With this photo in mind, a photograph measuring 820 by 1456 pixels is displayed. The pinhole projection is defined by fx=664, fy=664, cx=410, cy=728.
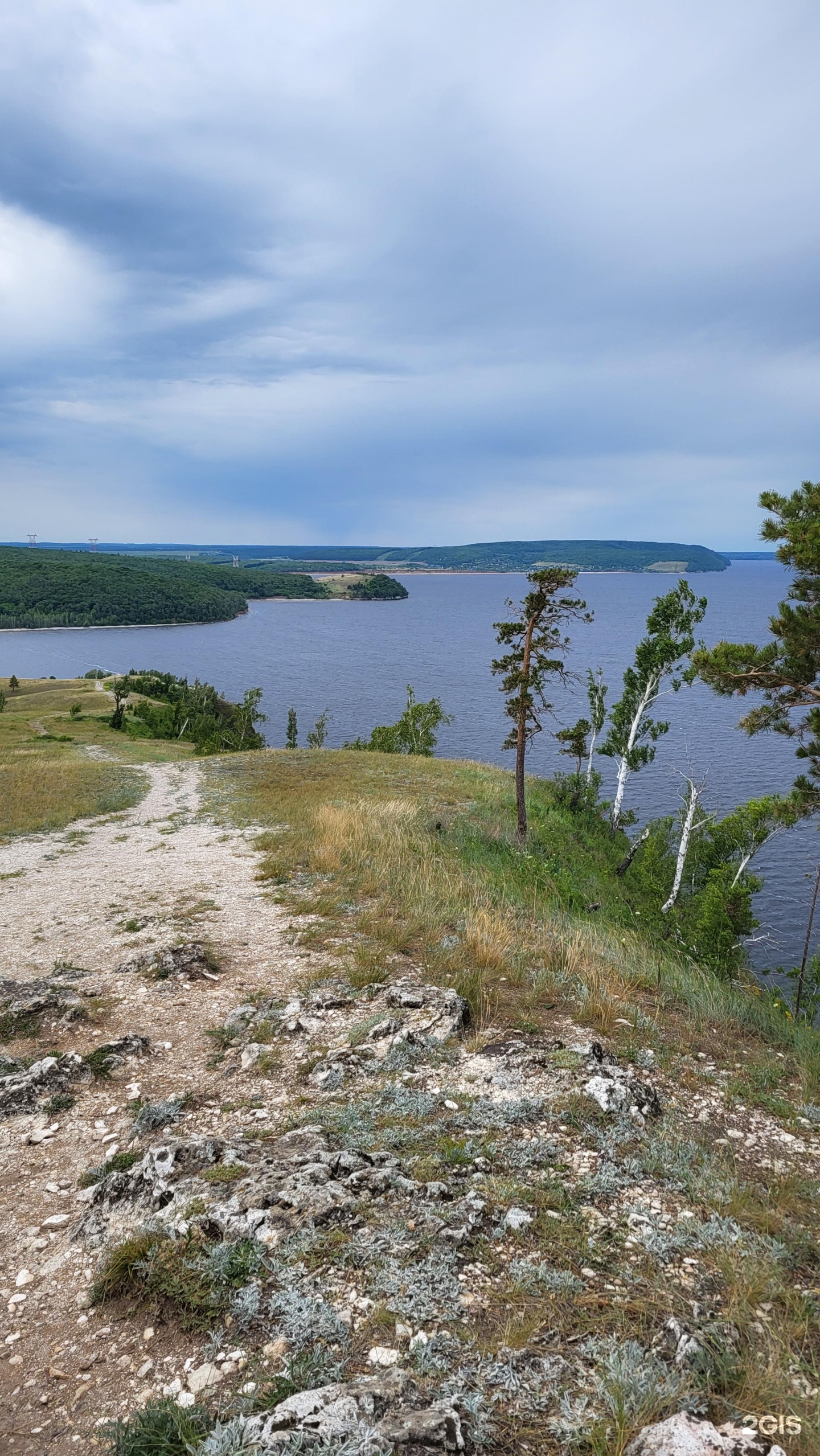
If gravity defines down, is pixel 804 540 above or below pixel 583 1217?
above

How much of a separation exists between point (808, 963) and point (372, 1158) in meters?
29.4

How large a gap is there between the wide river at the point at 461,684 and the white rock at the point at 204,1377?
1166 cm

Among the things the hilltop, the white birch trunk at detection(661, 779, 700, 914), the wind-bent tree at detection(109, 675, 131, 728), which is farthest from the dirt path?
the wind-bent tree at detection(109, 675, 131, 728)

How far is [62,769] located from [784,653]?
2721 cm

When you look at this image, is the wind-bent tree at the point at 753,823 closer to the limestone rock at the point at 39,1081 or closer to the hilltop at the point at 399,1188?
the hilltop at the point at 399,1188

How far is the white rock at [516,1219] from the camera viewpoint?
12.1 ft

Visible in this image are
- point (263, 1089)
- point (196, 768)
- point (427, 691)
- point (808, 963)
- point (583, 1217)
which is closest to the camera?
point (583, 1217)

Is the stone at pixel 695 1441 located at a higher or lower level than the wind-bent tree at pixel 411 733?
higher

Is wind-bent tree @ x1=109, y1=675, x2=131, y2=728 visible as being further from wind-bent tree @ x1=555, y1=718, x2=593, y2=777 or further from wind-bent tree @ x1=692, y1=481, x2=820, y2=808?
wind-bent tree @ x1=692, y1=481, x2=820, y2=808

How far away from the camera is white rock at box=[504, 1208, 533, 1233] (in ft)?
12.1

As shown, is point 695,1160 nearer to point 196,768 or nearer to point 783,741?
point 196,768

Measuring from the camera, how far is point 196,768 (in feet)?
103

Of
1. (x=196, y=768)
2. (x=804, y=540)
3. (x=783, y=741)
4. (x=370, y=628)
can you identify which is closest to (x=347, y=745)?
(x=196, y=768)

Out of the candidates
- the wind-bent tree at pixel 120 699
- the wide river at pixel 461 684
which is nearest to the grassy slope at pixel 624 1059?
the wide river at pixel 461 684
